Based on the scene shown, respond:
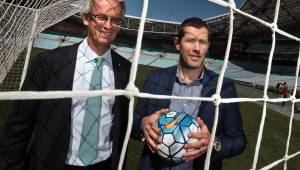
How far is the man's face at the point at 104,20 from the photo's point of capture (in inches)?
73.7

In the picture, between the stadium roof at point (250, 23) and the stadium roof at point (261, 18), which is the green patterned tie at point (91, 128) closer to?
the stadium roof at point (250, 23)

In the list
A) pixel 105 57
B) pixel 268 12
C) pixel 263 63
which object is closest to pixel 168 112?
pixel 105 57

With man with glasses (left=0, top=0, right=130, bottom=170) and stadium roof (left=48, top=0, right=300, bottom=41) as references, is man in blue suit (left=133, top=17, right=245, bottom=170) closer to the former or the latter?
man with glasses (left=0, top=0, right=130, bottom=170)

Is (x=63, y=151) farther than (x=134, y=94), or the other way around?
(x=63, y=151)

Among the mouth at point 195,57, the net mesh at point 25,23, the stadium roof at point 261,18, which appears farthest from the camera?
the stadium roof at point 261,18

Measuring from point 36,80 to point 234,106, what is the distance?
4.19 ft

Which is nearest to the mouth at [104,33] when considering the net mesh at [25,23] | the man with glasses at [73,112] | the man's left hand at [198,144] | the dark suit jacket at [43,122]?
the man with glasses at [73,112]

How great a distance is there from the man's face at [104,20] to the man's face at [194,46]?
1.43 feet

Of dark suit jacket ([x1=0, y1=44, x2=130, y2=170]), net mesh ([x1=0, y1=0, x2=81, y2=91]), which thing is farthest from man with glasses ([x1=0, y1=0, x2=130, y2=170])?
net mesh ([x1=0, y1=0, x2=81, y2=91])

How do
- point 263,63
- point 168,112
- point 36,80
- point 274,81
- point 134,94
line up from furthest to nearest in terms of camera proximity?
1. point 263,63
2. point 274,81
3. point 168,112
4. point 36,80
5. point 134,94

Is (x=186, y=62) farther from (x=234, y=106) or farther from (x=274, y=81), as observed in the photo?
(x=274, y=81)

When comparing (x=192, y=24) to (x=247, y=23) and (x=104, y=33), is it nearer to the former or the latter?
(x=104, y=33)

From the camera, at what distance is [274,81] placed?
27266 millimetres

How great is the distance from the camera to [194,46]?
2.04 meters
